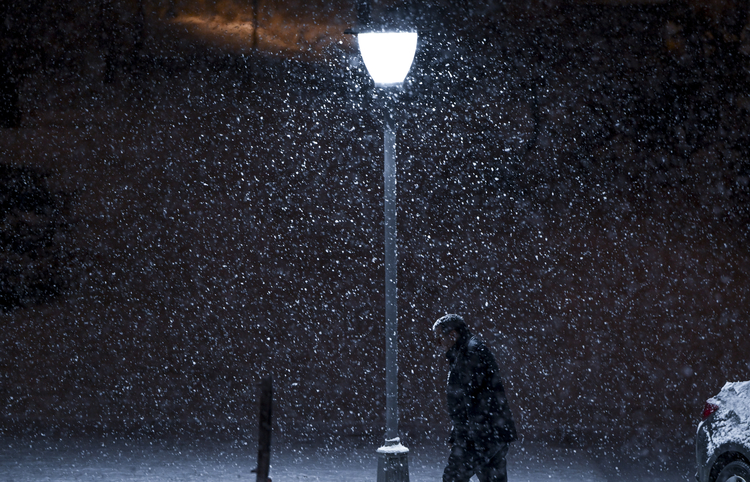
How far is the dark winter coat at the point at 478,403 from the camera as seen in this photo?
5.39 meters

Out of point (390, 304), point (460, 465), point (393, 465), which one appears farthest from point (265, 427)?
point (390, 304)

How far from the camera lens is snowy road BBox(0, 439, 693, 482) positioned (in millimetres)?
8008

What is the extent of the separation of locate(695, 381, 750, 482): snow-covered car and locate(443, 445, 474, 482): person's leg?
1765mm

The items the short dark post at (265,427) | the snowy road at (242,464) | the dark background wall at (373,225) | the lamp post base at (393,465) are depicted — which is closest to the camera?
the short dark post at (265,427)

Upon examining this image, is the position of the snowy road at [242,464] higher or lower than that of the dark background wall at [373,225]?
lower

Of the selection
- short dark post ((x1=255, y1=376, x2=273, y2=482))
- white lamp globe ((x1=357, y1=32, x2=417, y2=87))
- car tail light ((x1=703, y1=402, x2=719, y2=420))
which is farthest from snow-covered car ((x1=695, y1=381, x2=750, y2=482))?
white lamp globe ((x1=357, y1=32, x2=417, y2=87))

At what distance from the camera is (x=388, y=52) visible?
6.51 meters

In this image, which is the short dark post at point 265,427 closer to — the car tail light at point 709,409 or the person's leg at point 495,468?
the person's leg at point 495,468

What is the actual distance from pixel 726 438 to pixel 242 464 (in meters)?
4.99

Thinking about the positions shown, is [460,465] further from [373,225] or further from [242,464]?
[373,225]

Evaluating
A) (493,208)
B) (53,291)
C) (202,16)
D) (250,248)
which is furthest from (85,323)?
(493,208)

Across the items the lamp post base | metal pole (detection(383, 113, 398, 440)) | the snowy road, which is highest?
metal pole (detection(383, 113, 398, 440))

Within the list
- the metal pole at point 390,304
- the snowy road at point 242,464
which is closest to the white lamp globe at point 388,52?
the metal pole at point 390,304

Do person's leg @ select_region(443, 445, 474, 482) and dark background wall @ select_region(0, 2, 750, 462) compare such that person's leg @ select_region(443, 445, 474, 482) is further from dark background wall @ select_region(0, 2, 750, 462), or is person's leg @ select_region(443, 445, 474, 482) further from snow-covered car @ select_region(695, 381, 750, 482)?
dark background wall @ select_region(0, 2, 750, 462)
